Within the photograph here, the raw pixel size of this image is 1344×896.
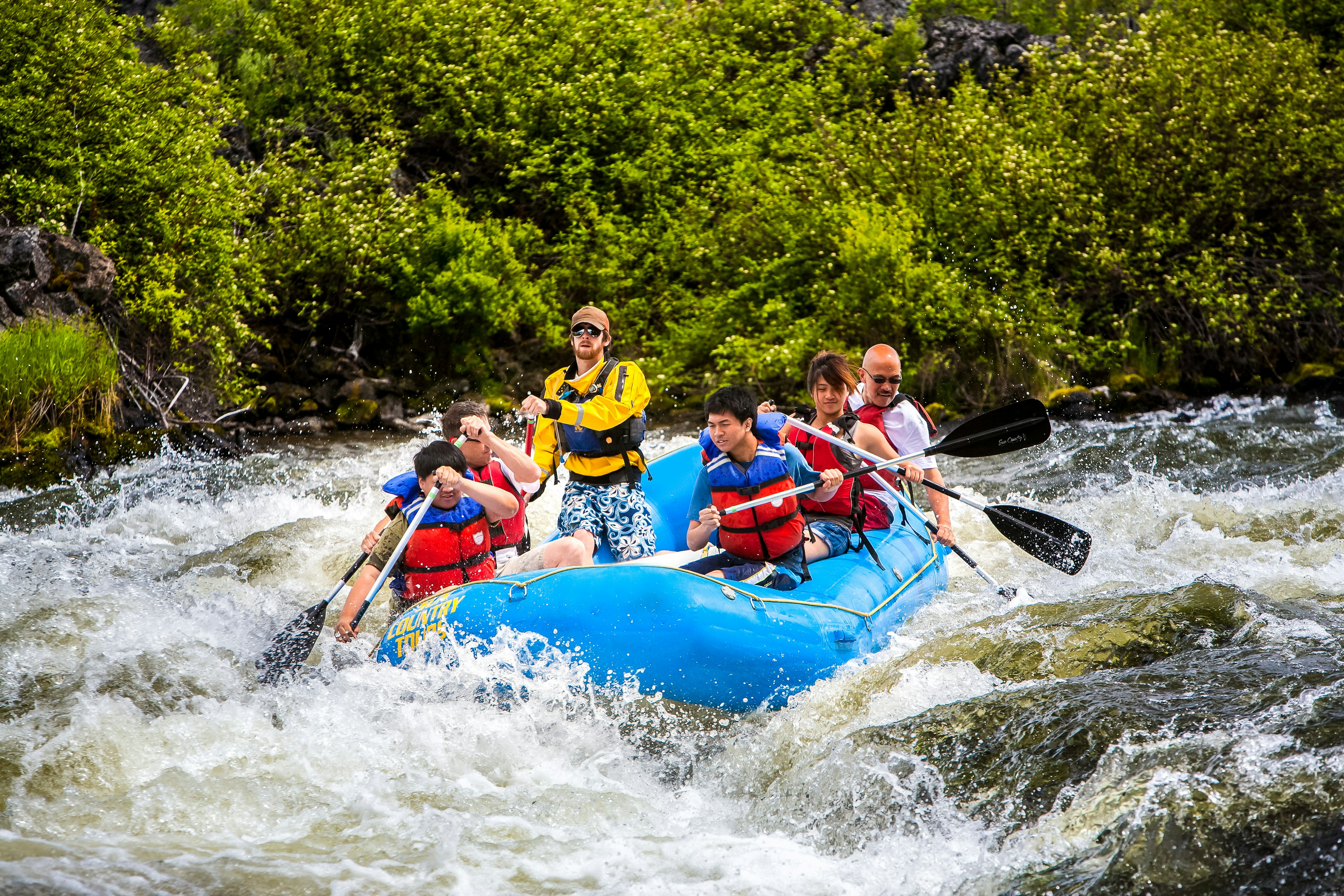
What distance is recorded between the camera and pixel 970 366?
33.6 feet

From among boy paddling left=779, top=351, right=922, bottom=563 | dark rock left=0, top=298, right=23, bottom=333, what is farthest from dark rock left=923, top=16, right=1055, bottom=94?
dark rock left=0, top=298, right=23, bottom=333

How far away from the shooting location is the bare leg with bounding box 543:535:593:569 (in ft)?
13.2

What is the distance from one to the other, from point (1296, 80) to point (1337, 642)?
9.47 meters

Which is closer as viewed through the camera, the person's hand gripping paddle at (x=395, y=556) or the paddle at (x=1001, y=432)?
the person's hand gripping paddle at (x=395, y=556)

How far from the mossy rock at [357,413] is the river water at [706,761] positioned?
5632mm

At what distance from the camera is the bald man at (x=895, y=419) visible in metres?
4.81

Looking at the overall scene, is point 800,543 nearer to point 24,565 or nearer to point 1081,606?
point 1081,606

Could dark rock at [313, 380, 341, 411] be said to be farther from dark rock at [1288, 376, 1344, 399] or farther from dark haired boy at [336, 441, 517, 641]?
dark rock at [1288, 376, 1344, 399]

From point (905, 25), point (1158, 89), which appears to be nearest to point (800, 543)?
point (1158, 89)

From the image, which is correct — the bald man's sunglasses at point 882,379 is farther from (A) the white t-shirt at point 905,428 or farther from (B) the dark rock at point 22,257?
(B) the dark rock at point 22,257

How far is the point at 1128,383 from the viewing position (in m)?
10.5

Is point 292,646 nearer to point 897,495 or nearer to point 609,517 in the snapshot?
point 609,517

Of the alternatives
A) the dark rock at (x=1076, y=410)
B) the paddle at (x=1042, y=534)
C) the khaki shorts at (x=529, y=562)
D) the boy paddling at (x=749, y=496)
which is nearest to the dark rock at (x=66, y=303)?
the khaki shorts at (x=529, y=562)

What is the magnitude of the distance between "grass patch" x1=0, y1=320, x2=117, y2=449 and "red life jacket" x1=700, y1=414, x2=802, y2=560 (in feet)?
18.4
